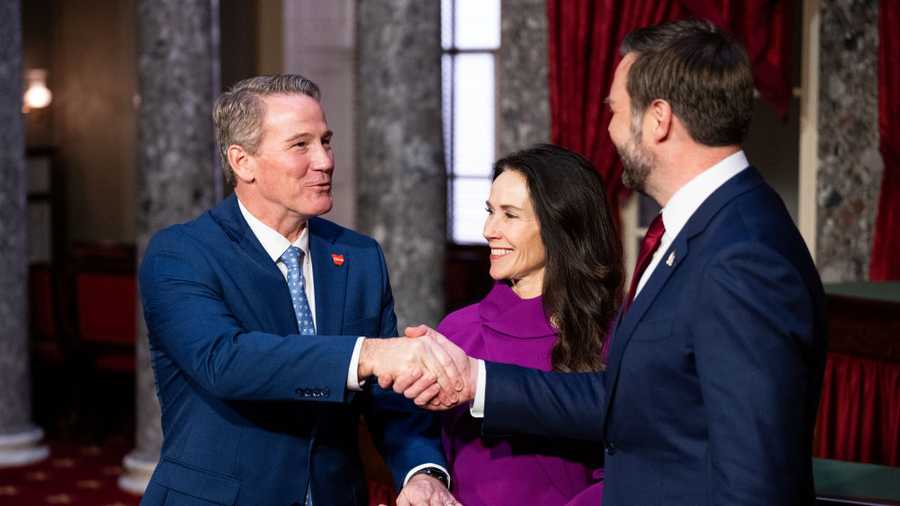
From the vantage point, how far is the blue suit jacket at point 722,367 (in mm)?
1769

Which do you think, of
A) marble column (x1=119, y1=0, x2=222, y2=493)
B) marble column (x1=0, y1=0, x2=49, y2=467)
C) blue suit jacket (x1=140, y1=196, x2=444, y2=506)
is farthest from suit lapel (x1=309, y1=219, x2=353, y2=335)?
marble column (x1=0, y1=0, x2=49, y2=467)

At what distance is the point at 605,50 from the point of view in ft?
20.3

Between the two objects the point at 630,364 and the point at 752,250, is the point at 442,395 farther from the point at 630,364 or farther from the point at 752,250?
the point at 752,250

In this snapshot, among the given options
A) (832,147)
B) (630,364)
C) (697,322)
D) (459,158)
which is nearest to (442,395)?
(630,364)

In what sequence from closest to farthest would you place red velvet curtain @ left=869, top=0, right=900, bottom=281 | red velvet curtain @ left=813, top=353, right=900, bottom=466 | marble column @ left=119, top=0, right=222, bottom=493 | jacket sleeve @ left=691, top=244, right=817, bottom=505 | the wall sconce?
1. jacket sleeve @ left=691, top=244, right=817, bottom=505
2. red velvet curtain @ left=813, top=353, right=900, bottom=466
3. red velvet curtain @ left=869, top=0, right=900, bottom=281
4. marble column @ left=119, top=0, right=222, bottom=493
5. the wall sconce

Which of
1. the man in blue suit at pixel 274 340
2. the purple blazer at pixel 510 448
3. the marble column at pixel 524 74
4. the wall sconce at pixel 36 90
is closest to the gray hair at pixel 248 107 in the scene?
the man in blue suit at pixel 274 340

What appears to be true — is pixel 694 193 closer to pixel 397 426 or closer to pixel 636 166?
pixel 636 166

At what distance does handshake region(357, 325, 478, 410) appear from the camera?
249 centimetres

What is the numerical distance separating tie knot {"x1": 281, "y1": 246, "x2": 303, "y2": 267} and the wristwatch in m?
0.50

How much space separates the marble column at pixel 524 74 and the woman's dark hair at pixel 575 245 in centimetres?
369

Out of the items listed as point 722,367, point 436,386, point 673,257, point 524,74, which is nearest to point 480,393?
point 436,386

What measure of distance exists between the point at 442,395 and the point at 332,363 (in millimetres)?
247

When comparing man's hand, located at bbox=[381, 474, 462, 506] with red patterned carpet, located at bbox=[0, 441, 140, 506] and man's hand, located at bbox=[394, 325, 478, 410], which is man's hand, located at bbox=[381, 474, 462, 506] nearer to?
man's hand, located at bbox=[394, 325, 478, 410]

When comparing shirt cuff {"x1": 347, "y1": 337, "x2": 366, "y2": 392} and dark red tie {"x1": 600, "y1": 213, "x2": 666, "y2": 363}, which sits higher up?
dark red tie {"x1": 600, "y1": 213, "x2": 666, "y2": 363}
